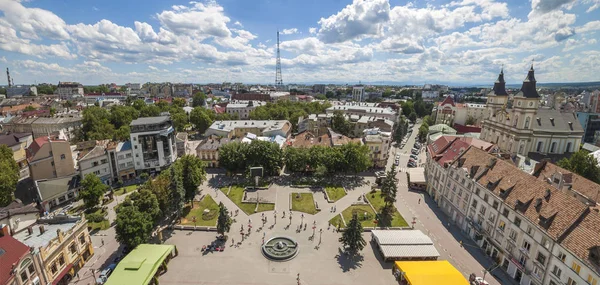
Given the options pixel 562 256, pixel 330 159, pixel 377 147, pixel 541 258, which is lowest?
pixel 541 258

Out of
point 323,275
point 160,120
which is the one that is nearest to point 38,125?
point 160,120

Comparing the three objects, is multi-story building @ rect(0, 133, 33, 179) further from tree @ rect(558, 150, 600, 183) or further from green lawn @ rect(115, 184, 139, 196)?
tree @ rect(558, 150, 600, 183)

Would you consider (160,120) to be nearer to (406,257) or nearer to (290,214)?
(290,214)

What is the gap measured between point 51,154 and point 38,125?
197 feet

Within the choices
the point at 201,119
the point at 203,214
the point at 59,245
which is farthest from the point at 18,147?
the point at 203,214

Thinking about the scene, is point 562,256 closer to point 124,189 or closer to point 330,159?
point 330,159

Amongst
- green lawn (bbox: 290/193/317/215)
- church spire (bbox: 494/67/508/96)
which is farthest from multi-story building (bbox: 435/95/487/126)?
green lawn (bbox: 290/193/317/215)

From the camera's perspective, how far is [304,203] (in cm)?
5541

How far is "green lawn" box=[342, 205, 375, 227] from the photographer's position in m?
49.0

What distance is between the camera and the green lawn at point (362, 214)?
161 ft

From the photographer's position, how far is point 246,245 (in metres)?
42.0

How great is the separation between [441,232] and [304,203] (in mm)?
24988

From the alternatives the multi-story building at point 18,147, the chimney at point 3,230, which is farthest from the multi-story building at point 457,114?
the multi-story building at point 18,147

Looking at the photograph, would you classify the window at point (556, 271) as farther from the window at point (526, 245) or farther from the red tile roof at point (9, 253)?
the red tile roof at point (9, 253)
